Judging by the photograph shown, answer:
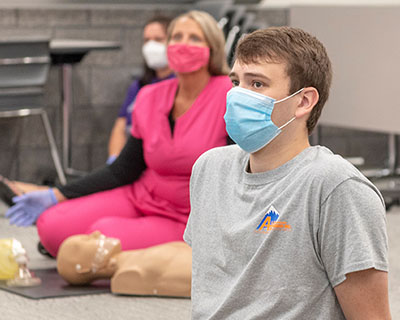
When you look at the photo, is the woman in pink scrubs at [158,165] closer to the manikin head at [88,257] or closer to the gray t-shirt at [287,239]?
the manikin head at [88,257]

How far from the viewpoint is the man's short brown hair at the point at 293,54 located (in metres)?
1.31

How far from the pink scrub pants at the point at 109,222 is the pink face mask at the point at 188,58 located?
19.5 inches

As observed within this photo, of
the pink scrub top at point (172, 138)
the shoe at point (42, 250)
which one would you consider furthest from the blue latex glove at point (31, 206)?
the pink scrub top at point (172, 138)

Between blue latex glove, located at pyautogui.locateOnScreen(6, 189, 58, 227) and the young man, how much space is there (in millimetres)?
1570

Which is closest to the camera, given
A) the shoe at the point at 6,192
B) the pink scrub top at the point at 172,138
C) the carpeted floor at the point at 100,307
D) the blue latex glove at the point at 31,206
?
the carpeted floor at the point at 100,307

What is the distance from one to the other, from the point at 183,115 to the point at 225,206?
54.3 inches

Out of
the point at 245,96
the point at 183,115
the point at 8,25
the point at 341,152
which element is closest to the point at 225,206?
the point at 245,96

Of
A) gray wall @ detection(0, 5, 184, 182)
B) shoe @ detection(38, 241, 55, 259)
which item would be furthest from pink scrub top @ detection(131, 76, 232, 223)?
gray wall @ detection(0, 5, 184, 182)

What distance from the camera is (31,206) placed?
2936 mm

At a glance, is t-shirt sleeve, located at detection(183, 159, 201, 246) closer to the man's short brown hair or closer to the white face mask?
the man's short brown hair

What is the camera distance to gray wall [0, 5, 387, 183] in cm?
443

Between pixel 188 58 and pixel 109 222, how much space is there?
61cm

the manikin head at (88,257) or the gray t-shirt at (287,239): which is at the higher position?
the gray t-shirt at (287,239)

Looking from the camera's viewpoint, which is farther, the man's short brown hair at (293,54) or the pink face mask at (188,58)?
the pink face mask at (188,58)
